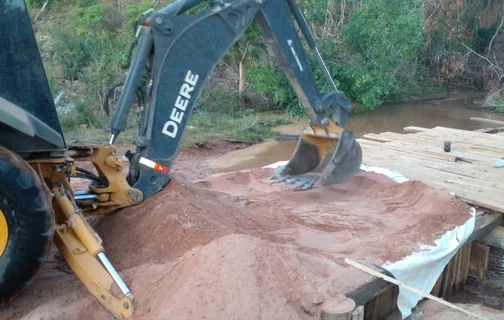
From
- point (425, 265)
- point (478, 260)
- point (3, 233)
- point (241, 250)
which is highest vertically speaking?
point (3, 233)

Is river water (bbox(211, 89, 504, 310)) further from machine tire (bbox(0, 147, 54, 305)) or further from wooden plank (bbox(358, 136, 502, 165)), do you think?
machine tire (bbox(0, 147, 54, 305))

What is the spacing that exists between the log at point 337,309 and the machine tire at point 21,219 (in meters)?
1.63

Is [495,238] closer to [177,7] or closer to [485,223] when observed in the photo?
[485,223]

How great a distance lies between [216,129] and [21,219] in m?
9.48

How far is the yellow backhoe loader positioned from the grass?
5371 millimetres

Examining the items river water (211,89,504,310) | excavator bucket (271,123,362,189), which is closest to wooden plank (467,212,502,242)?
river water (211,89,504,310)

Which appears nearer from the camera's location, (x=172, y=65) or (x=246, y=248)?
(x=246, y=248)

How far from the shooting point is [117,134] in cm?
444

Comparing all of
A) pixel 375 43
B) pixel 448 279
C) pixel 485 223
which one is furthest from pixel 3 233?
pixel 375 43

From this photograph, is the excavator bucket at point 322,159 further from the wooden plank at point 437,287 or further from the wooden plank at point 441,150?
the wooden plank at point 441,150

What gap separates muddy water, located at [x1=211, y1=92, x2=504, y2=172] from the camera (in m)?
11.0

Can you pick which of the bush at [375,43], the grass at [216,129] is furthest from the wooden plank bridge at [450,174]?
the bush at [375,43]

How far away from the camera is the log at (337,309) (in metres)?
3.43

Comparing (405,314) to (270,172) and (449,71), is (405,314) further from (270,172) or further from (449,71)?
(449,71)
